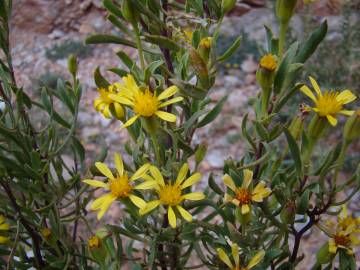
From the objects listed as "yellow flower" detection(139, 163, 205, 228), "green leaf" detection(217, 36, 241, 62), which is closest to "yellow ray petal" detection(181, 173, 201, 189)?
"yellow flower" detection(139, 163, 205, 228)

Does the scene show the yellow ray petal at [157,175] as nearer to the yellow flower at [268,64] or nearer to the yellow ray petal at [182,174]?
the yellow ray petal at [182,174]

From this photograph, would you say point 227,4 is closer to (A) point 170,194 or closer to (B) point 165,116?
(B) point 165,116

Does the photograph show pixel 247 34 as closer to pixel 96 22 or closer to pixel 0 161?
pixel 96 22

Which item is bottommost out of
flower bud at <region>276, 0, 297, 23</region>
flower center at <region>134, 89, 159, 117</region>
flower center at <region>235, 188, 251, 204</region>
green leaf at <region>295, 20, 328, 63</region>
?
flower center at <region>235, 188, 251, 204</region>

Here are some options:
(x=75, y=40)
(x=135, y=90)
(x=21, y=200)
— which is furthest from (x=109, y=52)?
(x=135, y=90)

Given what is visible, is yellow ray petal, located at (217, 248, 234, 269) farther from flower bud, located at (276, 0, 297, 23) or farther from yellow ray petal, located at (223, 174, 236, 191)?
flower bud, located at (276, 0, 297, 23)

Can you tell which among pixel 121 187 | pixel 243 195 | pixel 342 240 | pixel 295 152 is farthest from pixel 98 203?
pixel 342 240

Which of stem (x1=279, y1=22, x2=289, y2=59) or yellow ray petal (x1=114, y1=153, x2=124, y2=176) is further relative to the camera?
yellow ray petal (x1=114, y1=153, x2=124, y2=176)
